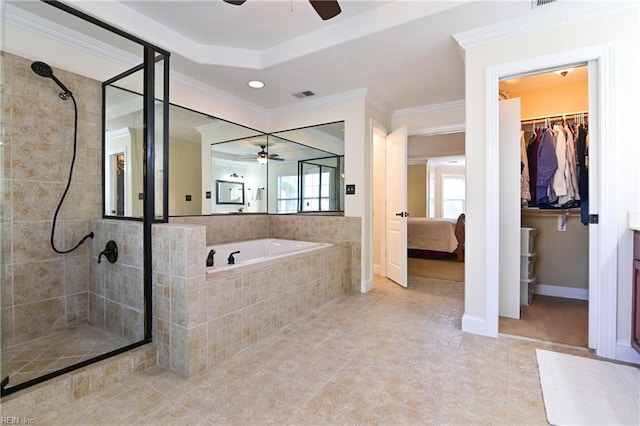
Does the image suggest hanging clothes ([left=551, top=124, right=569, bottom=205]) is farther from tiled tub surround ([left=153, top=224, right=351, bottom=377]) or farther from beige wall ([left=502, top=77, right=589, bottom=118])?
tiled tub surround ([left=153, top=224, right=351, bottom=377])

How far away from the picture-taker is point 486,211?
234 centimetres

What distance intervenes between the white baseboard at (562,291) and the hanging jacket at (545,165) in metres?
1.14

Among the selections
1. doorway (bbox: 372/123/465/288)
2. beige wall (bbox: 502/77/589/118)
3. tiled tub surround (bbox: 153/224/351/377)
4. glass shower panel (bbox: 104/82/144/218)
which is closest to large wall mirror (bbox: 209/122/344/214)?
doorway (bbox: 372/123/465/288)

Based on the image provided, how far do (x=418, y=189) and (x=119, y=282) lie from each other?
26.7 ft

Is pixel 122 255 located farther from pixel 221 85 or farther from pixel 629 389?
pixel 629 389

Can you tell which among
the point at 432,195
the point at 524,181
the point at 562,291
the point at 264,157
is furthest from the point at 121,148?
the point at 432,195

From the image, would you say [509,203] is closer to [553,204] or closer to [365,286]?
[553,204]

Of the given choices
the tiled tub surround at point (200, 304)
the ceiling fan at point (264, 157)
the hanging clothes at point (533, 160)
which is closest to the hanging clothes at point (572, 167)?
the hanging clothes at point (533, 160)

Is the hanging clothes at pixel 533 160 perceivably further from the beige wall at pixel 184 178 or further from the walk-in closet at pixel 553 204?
the beige wall at pixel 184 178

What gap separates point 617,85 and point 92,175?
154 inches

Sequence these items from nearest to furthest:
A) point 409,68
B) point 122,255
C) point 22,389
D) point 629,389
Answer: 1. point 22,389
2. point 629,389
3. point 122,255
4. point 409,68

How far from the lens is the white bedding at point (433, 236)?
5.34m

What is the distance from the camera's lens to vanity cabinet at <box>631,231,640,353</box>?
72.2 inches

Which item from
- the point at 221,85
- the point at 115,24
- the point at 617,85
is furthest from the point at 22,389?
the point at 617,85
